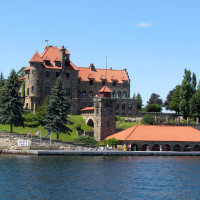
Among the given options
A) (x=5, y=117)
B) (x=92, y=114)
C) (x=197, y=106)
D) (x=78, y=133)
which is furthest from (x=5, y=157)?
(x=197, y=106)

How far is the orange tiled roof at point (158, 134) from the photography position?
79625mm

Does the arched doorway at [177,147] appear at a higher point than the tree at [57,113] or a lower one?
lower

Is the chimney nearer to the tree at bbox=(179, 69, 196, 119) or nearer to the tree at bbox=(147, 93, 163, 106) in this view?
the tree at bbox=(179, 69, 196, 119)

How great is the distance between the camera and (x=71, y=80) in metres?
97.4

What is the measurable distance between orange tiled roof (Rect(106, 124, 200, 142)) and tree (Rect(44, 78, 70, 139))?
1009 centimetres

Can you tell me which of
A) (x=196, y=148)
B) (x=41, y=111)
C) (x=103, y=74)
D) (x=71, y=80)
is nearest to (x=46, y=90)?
(x=71, y=80)

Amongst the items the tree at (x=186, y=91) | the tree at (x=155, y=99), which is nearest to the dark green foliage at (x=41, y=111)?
the tree at (x=186, y=91)

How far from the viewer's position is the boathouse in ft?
258

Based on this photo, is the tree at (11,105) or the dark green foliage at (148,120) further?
the dark green foliage at (148,120)

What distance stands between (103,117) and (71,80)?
15.0 meters

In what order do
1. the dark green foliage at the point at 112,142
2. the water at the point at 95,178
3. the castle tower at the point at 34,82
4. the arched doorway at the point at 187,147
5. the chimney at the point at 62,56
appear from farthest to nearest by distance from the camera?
the chimney at the point at 62,56 < the castle tower at the point at 34,82 < the arched doorway at the point at 187,147 < the dark green foliage at the point at 112,142 < the water at the point at 95,178

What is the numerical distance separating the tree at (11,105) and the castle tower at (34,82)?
14.2 meters

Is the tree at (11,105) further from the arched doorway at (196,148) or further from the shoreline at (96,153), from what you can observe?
the arched doorway at (196,148)

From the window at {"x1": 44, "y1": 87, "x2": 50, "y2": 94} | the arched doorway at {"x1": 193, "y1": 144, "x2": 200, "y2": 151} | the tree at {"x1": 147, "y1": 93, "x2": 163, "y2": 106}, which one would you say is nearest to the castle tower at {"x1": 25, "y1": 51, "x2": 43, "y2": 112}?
the window at {"x1": 44, "y1": 87, "x2": 50, "y2": 94}
